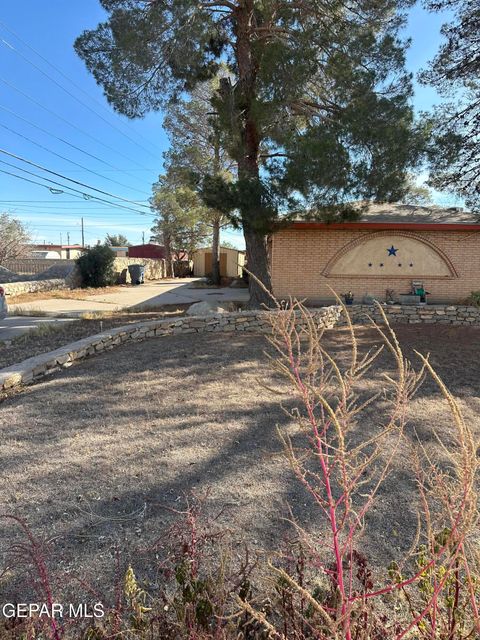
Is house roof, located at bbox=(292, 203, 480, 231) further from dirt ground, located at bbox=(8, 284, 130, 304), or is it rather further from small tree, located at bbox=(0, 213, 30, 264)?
small tree, located at bbox=(0, 213, 30, 264)

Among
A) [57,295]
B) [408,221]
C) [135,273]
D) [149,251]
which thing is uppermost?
[149,251]

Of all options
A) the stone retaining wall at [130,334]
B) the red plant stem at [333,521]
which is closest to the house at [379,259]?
the stone retaining wall at [130,334]

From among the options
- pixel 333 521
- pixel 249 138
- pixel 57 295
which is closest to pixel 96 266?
pixel 57 295

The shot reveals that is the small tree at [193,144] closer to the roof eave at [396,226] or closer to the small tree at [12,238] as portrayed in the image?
the roof eave at [396,226]

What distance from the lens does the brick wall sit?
11.2 meters

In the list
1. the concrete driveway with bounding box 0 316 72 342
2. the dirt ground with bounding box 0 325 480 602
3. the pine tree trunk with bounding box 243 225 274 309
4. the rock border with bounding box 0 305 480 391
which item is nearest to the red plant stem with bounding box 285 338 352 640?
the dirt ground with bounding box 0 325 480 602

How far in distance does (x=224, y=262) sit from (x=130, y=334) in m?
21.0

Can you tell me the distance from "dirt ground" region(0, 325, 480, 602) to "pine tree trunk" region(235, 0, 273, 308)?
390 centimetres

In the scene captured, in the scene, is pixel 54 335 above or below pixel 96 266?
below

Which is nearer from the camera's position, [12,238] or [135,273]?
[135,273]

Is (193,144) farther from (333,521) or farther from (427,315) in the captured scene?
(333,521)

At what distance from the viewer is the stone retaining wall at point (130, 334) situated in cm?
493

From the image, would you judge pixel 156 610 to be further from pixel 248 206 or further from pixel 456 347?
pixel 248 206

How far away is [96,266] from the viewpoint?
18734 millimetres
